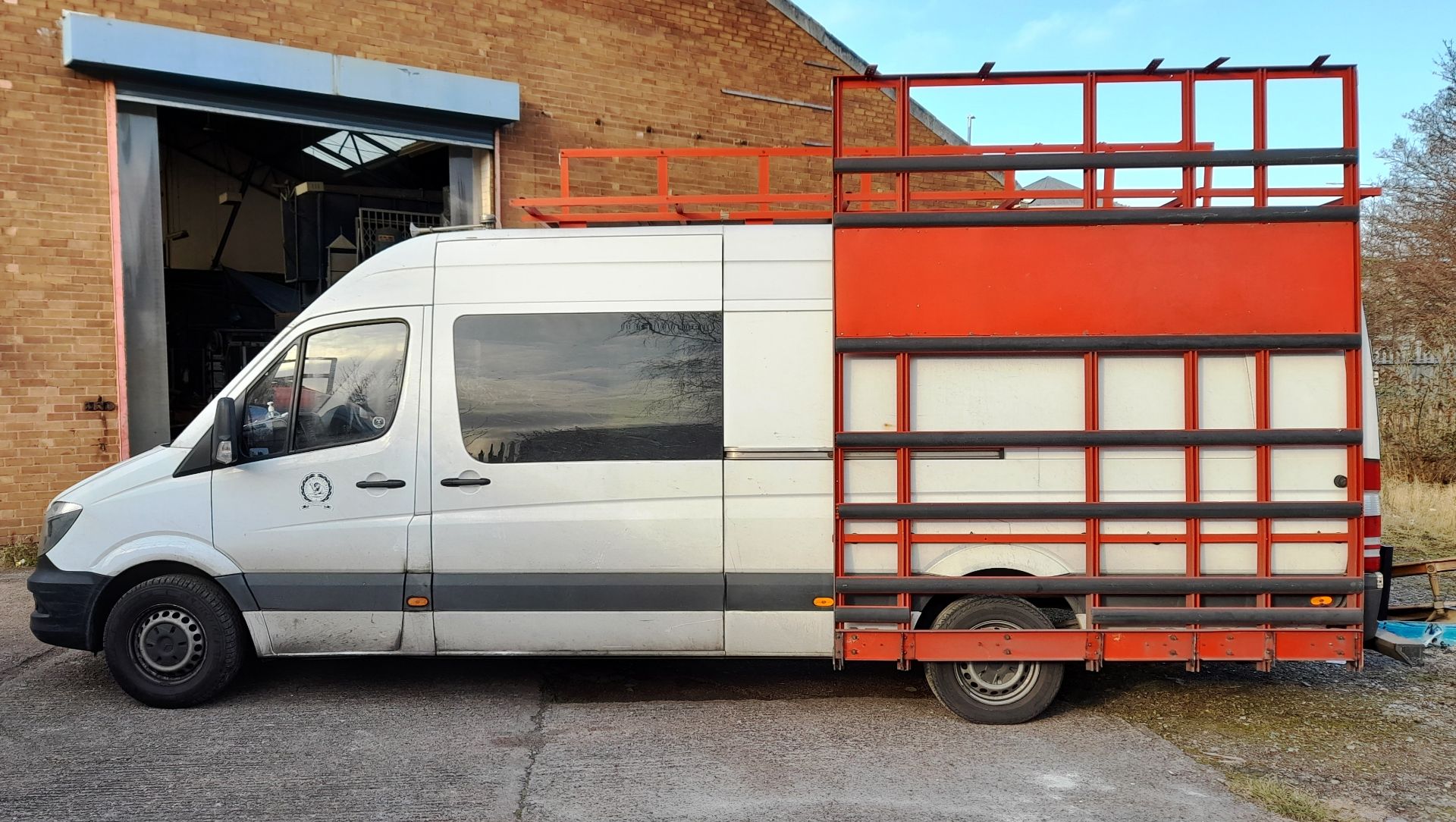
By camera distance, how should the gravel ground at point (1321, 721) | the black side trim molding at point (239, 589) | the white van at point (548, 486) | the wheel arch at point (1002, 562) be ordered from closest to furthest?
1. the gravel ground at point (1321, 721)
2. the wheel arch at point (1002, 562)
3. the white van at point (548, 486)
4. the black side trim molding at point (239, 589)

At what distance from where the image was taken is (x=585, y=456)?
5152 mm

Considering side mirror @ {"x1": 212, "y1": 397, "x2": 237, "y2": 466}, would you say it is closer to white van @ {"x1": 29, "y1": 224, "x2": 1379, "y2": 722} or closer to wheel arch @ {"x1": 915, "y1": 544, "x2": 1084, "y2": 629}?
white van @ {"x1": 29, "y1": 224, "x2": 1379, "y2": 722}

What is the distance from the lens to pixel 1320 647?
489cm

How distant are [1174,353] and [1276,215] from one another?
0.78 meters

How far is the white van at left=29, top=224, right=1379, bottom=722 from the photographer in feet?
16.5

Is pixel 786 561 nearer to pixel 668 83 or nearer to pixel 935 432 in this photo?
pixel 935 432

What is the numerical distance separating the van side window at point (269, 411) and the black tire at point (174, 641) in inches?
29.1

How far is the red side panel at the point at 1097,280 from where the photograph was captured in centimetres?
481

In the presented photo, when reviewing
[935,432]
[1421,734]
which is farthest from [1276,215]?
[1421,734]

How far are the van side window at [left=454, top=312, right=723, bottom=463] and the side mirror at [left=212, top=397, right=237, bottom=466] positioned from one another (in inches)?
44.0

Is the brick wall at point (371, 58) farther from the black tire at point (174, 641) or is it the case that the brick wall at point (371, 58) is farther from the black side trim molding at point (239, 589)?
the black side trim molding at point (239, 589)

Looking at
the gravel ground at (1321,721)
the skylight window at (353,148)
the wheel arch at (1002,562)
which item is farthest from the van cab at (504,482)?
the skylight window at (353,148)

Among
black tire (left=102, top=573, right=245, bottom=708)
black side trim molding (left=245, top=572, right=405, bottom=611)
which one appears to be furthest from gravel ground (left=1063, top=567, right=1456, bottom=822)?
black tire (left=102, top=573, right=245, bottom=708)

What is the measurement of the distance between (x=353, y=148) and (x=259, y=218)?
22.5 feet
